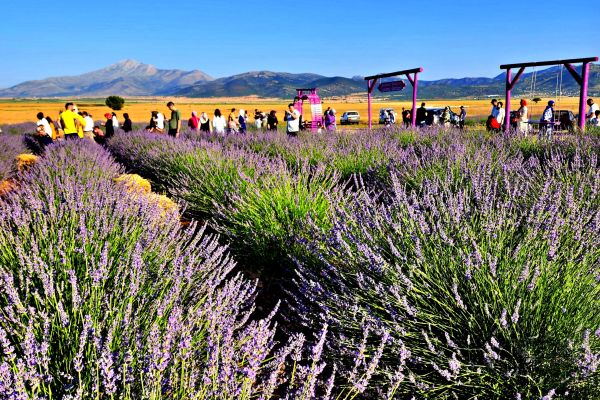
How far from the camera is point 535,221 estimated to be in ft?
7.98

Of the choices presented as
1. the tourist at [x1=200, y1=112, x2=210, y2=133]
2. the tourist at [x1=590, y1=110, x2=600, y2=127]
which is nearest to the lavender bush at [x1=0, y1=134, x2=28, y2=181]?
the tourist at [x1=200, y1=112, x2=210, y2=133]

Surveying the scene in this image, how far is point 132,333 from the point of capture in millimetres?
1854

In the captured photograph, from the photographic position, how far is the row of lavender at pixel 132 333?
1.43 meters

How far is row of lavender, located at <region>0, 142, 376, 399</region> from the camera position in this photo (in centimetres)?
143

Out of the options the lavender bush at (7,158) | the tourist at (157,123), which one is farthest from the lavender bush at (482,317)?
the tourist at (157,123)

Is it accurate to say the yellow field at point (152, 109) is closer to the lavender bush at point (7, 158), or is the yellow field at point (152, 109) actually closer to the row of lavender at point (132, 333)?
the lavender bush at point (7, 158)

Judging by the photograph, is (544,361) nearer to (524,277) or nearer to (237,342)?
(524,277)

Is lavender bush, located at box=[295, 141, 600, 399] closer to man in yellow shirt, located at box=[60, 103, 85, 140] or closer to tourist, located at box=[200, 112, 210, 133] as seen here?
man in yellow shirt, located at box=[60, 103, 85, 140]

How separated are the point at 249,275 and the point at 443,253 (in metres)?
2.00

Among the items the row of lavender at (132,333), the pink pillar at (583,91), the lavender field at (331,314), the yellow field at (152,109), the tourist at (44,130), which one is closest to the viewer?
the row of lavender at (132,333)

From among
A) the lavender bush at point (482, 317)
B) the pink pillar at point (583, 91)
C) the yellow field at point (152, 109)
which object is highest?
the yellow field at point (152, 109)

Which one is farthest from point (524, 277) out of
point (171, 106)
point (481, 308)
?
point (171, 106)

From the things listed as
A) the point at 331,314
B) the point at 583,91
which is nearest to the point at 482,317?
the point at 331,314

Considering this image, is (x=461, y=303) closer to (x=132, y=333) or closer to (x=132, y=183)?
(x=132, y=333)
